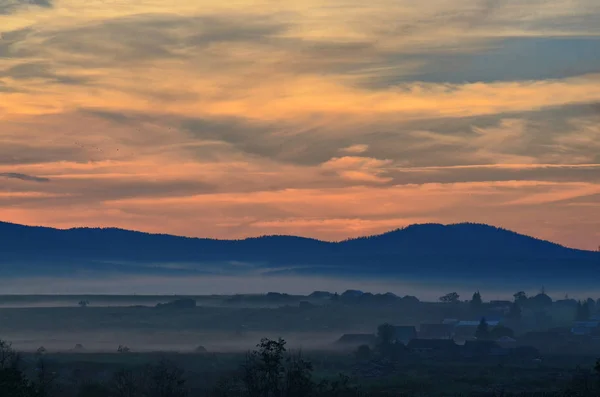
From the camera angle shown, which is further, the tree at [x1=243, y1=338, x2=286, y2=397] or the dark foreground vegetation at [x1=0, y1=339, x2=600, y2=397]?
the dark foreground vegetation at [x1=0, y1=339, x2=600, y2=397]

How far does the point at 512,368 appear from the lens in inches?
7456

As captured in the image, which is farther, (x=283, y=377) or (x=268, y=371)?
(x=283, y=377)

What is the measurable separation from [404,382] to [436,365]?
29.0m

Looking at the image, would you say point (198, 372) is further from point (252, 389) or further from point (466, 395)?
point (252, 389)

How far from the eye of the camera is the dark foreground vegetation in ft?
396

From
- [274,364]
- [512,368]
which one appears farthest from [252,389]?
[512,368]

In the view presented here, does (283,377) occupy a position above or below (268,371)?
below

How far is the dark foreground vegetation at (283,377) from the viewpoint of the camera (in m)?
121

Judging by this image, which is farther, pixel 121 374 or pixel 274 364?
pixel 121 374

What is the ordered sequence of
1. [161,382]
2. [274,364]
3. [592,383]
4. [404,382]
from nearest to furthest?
[274,364]
[161,382]
[592,383]
[404,382]

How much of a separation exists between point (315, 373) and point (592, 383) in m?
42.7

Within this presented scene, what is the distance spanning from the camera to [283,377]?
138 m

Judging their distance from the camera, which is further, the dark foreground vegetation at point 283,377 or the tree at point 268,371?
the dark foreground vegetation at point 283,377

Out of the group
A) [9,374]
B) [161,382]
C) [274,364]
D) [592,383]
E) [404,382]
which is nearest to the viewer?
[9,374]
